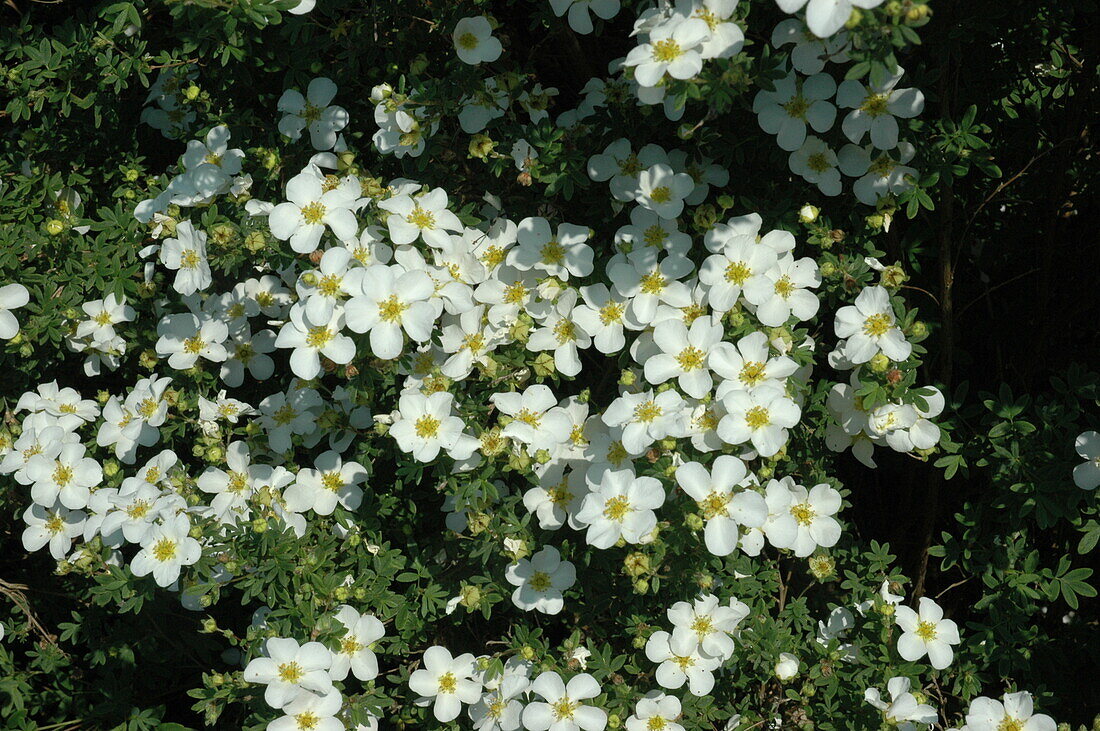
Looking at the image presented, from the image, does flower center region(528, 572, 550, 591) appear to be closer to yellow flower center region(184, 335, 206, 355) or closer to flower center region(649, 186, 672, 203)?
flower center region(649, 186, 672, 203)

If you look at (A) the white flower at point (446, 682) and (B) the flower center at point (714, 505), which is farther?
(A) the white flower at point (446, 682)

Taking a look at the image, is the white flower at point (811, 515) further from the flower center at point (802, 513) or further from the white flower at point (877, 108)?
the white flower at point (877, 108)

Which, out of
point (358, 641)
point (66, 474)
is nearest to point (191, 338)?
point (66, 474)

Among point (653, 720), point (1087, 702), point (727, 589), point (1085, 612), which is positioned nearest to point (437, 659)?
point (653, 720)

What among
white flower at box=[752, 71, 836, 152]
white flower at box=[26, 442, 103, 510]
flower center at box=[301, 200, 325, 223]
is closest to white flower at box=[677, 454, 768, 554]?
white flower at box=[752, 71, 836, 152]

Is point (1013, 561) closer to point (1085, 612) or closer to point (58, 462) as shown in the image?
point (1085, 612)

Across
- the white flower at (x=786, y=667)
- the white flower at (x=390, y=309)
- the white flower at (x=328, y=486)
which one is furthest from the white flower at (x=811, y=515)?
the white flower at (x=328, y=486)
